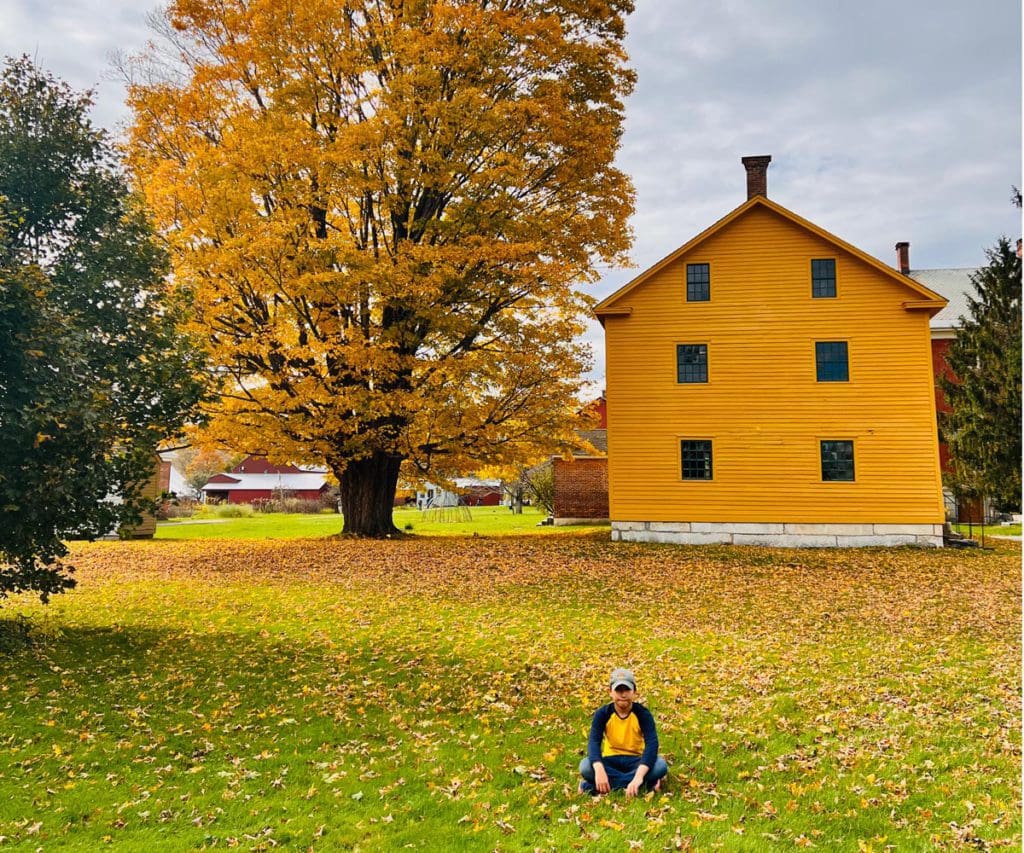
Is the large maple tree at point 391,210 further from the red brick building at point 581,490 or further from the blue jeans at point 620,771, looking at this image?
the blue jeans at point 620,771

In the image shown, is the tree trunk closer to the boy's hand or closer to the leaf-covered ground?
the leaf-covered ground

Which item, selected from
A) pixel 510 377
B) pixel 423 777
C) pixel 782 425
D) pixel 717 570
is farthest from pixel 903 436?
pixel 423 777

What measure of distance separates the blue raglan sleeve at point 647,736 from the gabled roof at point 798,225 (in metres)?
18.1

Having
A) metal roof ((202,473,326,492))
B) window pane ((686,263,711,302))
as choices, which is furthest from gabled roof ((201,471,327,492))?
window pane ((686,263,711,302))

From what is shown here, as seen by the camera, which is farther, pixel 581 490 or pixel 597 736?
pixel 581 490

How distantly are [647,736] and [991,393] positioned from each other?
29.4 metres

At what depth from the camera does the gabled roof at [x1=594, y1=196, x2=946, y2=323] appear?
21094 mm

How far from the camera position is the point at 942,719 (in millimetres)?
6887


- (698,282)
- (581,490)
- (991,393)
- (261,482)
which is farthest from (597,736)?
(261,482)

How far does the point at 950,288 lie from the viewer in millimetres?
37844

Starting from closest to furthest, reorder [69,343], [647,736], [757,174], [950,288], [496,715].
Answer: [647,736]
[496,715]
[69,343]
[757,174]
[950,288]

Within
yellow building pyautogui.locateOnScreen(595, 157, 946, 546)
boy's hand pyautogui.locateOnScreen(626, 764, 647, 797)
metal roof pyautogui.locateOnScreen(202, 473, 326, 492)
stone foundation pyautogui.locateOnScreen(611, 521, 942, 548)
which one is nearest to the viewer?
boy's hand pyautogui.locateOnScreen(626, 764, 647, 797)

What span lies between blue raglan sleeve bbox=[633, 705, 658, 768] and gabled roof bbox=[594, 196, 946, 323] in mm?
18071

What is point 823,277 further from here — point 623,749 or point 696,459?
point 623,749
